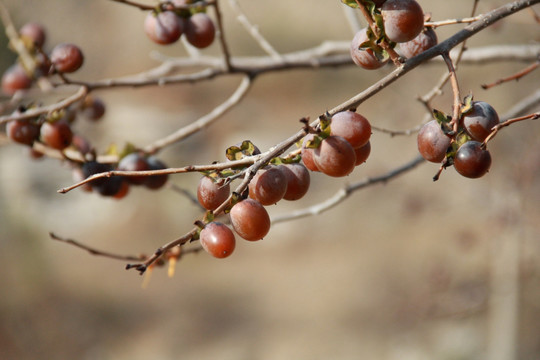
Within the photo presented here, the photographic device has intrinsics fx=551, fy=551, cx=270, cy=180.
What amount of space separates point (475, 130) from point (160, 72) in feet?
4.23

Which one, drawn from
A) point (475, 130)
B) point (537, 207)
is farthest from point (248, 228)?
point (537, 207)

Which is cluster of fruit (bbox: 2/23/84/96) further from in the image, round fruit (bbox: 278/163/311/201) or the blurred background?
the blurred background

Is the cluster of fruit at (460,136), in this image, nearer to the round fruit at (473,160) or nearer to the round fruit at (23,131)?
the round fruit at (473,160)

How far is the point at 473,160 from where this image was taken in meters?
0.70

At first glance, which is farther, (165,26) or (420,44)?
(165,26)

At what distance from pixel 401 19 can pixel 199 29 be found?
628 millimetres

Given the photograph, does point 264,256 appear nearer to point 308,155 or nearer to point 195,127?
point 195,127

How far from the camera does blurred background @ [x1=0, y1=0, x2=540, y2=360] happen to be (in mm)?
4645

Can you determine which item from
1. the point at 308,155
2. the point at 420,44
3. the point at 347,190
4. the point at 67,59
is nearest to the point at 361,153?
the point at 308,155

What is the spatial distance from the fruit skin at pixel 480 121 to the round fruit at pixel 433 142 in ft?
0.12

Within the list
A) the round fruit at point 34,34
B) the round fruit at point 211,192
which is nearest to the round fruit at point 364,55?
the round fruit at point 211,192

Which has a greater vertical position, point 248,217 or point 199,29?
point 199,29

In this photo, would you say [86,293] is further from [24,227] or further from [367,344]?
[367,344]

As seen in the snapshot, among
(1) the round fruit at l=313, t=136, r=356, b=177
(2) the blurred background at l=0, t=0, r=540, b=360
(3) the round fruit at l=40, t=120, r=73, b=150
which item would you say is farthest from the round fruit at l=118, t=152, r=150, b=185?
(2) the blurred background at l=0, t=0, r=540, b=360
